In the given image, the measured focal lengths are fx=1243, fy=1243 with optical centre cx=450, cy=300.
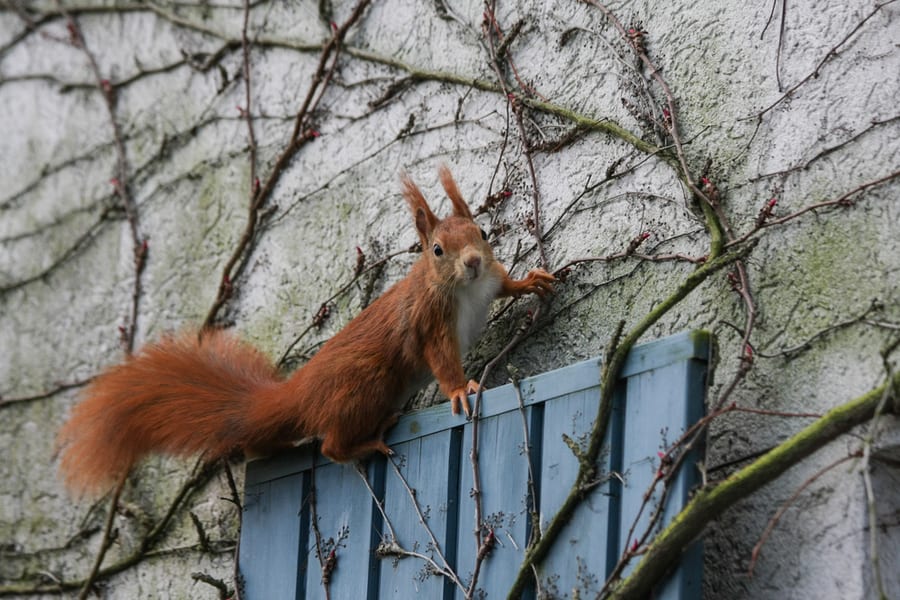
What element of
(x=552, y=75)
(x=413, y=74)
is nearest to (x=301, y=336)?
(x=413, y=74)

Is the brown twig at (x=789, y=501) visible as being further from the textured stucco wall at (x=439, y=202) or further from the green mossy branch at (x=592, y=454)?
the green mossy branch at (x=592, y=454)

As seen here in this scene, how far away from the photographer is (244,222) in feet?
11.6

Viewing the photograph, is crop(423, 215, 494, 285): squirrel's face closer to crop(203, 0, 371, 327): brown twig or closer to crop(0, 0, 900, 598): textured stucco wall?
crop(0, 0, 900, 598): textured stucco wall

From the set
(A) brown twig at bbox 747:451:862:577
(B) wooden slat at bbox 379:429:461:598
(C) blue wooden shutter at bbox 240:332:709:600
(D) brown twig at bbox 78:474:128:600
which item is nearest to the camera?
(A) brown twig at bbox 747:451:862:577

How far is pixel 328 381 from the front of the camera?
2643 millimetres

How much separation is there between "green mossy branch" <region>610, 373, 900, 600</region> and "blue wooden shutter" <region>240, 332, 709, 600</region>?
40 mm

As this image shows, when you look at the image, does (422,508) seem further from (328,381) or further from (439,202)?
(439,202)

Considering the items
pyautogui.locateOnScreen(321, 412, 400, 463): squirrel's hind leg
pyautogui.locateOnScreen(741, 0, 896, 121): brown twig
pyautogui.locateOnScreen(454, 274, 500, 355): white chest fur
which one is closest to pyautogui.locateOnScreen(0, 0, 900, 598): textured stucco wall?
pyautogui.locateOnScreen(741, 0, 896, 121): brown twig

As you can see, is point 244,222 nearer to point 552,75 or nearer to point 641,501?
point 552,75

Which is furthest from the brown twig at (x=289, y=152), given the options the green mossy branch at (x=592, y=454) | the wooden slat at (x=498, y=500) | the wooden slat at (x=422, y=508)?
the green mossy branch at (x=592, y=454)

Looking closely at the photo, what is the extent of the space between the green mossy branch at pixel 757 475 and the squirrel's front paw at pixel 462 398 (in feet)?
1.93

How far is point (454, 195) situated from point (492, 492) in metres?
0.69

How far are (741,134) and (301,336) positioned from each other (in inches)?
51.7

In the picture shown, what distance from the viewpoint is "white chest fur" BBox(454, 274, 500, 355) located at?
262cm
